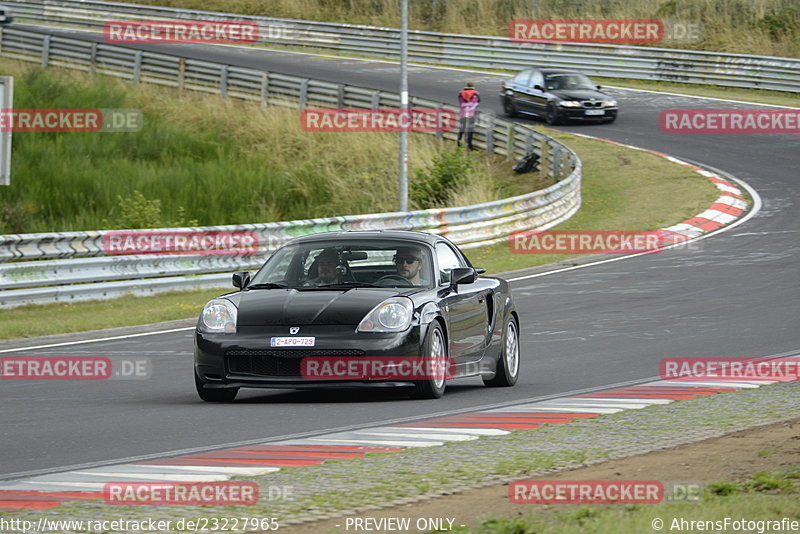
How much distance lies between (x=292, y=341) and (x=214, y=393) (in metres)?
0.94

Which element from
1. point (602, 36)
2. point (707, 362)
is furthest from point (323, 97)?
point (707, 362)

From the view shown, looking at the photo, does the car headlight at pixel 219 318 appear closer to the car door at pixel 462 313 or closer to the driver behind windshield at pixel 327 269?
the driver behind windshield at pixel 327 269

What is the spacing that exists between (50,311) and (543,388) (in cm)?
942

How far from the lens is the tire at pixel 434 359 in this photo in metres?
10.4

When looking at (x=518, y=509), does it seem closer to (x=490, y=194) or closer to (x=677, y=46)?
(x=490, y=194)

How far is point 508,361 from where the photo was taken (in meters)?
12.0

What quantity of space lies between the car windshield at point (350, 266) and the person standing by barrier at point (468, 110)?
2294cm

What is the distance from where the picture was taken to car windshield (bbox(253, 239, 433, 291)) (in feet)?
36.1

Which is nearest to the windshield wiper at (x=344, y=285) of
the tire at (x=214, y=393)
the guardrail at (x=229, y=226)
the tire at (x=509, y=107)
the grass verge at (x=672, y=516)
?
the tire at (x=214, y=393)

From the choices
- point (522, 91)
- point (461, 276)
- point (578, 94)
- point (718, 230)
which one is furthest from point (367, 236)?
point (522, 91)

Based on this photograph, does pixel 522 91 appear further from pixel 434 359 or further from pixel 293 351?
pixel 293 351

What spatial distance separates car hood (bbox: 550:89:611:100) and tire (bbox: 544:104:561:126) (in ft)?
1.32

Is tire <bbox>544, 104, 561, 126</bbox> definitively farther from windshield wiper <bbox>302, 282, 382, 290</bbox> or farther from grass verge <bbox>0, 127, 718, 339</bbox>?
windshield wiper <bbox>302, 282, 382, 290</bbox>

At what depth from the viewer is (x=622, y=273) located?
21297 mm
